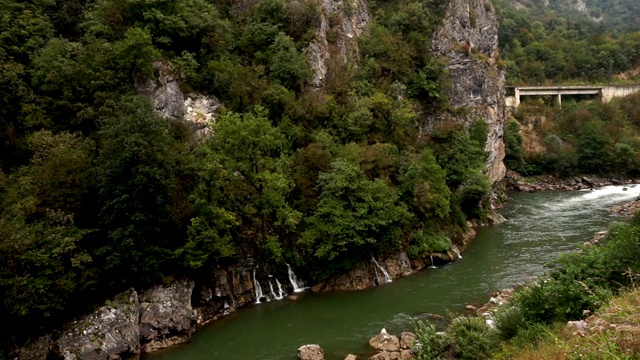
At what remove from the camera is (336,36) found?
37188mm

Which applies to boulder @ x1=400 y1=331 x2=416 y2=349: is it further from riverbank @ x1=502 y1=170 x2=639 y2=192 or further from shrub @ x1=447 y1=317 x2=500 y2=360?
riverbank @ x1=502 y1=170 x2=639 y2=192

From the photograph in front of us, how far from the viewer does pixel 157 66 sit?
2730 centimetres

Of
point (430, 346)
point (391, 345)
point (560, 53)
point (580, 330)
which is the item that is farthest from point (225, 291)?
point (560, 53)

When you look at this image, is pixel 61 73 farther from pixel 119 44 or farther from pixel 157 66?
pixel 157 66

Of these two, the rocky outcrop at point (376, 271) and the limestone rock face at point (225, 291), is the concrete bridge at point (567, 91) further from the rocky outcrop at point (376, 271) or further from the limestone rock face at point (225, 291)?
the limestone rock face at point (225, 291)

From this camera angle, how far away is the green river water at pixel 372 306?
59.5 ft

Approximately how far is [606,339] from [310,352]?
39.9 feet

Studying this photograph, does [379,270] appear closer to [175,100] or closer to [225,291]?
[225,291]

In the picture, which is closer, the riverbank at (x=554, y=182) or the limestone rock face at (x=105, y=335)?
the limestone rock face at (x=105, y=335)

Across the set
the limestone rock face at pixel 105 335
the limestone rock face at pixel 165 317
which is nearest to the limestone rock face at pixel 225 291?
the limestone rock face at pixel 165 317

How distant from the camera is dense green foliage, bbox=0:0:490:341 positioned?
62.8ft

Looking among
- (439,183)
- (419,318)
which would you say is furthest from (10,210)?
(439,183)

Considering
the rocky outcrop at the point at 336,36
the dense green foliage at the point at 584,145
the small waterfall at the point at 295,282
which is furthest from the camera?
the dense green foliage at the point at 584,145

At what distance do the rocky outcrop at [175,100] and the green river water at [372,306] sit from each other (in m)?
12.0
